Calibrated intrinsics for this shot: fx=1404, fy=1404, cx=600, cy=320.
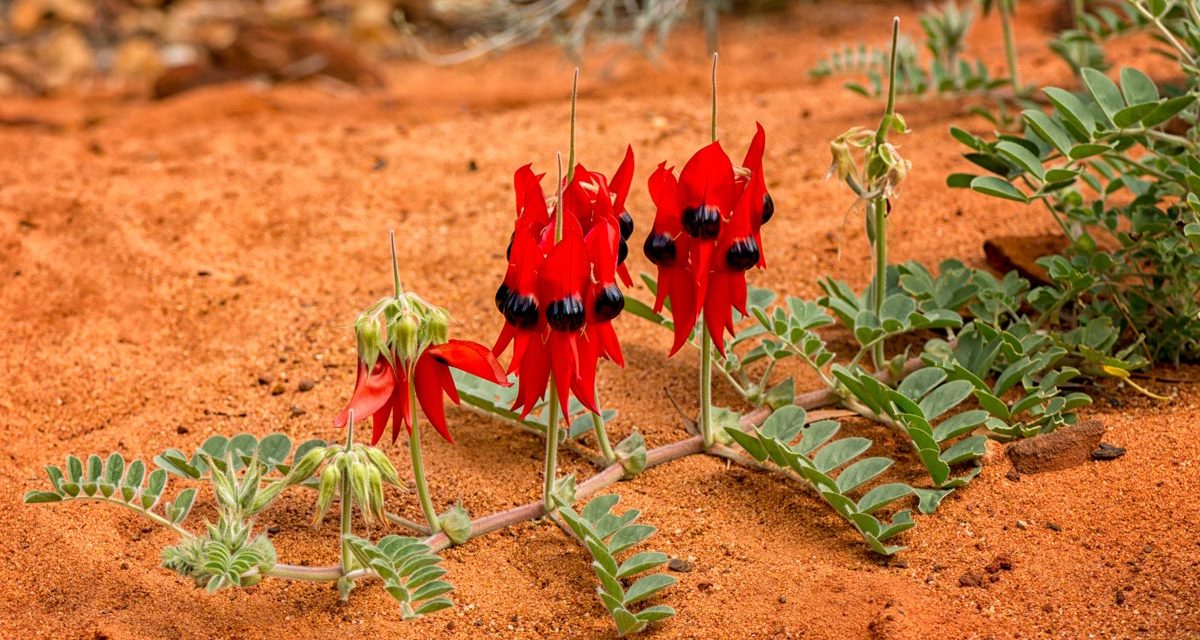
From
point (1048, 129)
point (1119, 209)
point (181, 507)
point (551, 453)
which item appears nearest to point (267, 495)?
point (181, 507)

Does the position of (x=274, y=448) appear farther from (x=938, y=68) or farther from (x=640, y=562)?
(x=938, y=68)

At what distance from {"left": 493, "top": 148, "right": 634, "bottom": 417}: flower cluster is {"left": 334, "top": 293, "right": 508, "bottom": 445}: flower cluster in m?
0.06

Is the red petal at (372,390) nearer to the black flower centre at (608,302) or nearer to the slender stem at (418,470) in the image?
the slender stem at (418,470)

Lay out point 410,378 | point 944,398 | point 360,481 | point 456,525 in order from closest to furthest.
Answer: point 360,481, point 410,378, point 456,525, point 944,398

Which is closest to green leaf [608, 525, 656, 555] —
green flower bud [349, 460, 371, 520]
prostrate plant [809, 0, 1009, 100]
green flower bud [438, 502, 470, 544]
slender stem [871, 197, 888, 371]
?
green flower bud [438, 502, 470, 544]

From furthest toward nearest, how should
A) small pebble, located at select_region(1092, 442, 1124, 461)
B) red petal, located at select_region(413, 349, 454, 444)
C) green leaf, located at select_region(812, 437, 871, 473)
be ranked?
small pebble, located at select_region(1092, 442, 1124, 461) < green leaf, located at select_region(812, 437, 871, 473) < red petal, located at select_region(413, 349, 454, 444)

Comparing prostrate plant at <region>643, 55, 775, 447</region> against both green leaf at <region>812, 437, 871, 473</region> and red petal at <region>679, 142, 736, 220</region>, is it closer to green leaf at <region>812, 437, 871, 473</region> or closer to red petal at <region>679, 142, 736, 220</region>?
red petal at <region>679, 142, 736, 220</region>

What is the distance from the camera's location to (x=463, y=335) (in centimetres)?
282

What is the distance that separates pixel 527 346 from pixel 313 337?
3.58ft

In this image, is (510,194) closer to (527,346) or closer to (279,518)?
(279,518)

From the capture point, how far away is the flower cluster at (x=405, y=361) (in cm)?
183

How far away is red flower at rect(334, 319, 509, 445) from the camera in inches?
73.5

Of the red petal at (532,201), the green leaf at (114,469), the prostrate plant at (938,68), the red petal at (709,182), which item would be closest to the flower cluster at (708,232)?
the red petal at (709,182)

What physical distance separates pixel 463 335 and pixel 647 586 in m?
1.04
